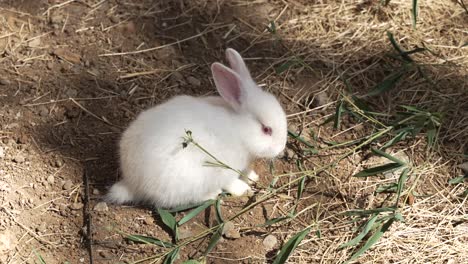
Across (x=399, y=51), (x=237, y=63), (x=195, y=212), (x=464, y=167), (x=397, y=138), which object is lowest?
(x=195, y=212)

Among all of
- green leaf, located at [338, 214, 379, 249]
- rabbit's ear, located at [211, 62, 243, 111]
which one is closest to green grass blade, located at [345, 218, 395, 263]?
green leaf, located at [338, 214, 379, 249]

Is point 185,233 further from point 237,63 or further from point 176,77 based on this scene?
point 176,77

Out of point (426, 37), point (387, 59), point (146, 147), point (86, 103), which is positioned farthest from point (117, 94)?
point (426, 37)

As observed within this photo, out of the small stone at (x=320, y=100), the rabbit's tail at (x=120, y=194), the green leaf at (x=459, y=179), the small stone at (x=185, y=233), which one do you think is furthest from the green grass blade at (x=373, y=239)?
the rabbit's tail at (x=120, y=194)

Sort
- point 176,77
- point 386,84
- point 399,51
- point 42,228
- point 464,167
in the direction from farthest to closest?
point 176,77 < point 399,51 < point 386,84 < point 464,167 < point 42,228

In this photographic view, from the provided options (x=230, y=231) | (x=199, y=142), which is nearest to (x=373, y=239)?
(x=230, y=231)

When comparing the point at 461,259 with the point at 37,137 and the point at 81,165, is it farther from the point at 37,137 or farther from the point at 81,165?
the point at 37,137
